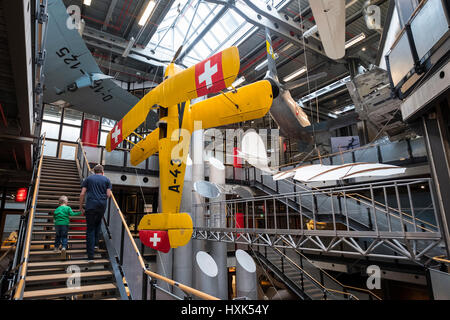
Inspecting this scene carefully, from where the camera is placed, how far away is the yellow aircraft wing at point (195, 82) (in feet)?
12.4

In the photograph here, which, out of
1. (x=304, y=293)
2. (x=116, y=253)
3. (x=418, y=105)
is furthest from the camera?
(x=304, y=293)

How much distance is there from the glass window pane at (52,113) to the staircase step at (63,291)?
47.7 feet

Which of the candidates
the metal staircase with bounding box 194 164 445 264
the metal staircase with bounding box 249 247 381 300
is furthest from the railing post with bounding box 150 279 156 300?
the metal staircase with bounding box 249 247 381 300

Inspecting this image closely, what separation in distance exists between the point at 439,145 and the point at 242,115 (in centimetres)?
326

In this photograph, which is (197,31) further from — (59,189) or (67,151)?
(67,151)

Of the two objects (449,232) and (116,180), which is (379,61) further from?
(116,180)

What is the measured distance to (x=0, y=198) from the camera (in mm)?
12586

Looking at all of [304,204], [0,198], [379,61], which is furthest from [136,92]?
[379,61]

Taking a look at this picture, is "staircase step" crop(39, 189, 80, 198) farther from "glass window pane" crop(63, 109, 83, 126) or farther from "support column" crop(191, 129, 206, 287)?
"glass window pane" crop(63, 109, 83, 126)

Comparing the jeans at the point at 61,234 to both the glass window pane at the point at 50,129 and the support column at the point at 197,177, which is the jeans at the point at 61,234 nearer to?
the support column at the point at 197,177

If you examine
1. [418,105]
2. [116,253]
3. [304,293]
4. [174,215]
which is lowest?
[304,293]

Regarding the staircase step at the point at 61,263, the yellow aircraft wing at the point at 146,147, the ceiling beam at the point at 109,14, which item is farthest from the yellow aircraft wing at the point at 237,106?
the ceiling beam at the point at 109,14

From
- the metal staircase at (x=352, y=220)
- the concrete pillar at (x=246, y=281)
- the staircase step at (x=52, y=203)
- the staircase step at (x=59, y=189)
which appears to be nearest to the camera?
the metal staircase at (x=352, y=220)

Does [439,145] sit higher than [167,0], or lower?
lower
